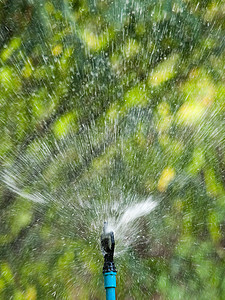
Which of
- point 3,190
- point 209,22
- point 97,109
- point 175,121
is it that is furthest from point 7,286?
point 209,22

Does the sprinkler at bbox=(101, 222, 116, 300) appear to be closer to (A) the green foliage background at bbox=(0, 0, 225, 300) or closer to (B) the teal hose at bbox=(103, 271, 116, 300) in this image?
(B) the teal hose at bbox=(103, 271, 116, 300)

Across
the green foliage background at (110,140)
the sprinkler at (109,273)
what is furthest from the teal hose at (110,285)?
the green foliage background at (110,140)

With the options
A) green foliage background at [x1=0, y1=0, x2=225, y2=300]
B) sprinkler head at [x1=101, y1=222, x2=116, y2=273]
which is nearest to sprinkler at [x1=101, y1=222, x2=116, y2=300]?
sprinkler head at [x1=101, y1=222, x2=116, y2=273]

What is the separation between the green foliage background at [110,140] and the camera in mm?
2166

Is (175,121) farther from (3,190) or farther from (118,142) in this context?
(3,190)

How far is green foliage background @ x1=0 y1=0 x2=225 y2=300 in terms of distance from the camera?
2.17 metres

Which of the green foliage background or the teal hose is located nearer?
the teal hose

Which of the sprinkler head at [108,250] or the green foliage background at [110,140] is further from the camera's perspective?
the green foliage background at [110,140]

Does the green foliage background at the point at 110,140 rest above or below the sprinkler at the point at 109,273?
below

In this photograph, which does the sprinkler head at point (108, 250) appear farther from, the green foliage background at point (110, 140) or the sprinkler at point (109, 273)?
the green foliage background at point (110, 140)

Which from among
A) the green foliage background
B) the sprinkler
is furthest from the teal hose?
the green foliage background

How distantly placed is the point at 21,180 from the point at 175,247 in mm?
707

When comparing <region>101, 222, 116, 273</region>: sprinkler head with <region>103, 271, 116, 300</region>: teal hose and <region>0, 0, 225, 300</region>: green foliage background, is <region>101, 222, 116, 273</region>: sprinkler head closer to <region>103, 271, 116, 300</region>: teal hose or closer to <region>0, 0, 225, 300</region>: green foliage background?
<region>103, 271, 116, 300</region>: teal hose

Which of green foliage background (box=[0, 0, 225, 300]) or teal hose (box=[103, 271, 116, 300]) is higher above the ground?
teal hose (box=[103, 271, 116, 300])
